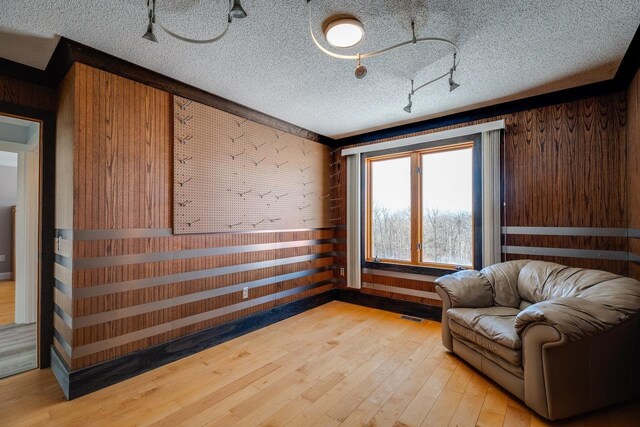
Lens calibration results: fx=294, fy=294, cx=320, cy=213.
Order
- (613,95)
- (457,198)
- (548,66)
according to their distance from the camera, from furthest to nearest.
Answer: (457,198), (613,95), (548,66)

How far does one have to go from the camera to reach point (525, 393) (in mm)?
→ 1932

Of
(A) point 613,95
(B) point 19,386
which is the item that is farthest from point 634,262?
(B) point 19,386

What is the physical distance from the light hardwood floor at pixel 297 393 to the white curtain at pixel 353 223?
1410 mm

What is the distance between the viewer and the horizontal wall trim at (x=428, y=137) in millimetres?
3222

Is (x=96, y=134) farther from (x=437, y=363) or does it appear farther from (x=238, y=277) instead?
(x=437, y=363)

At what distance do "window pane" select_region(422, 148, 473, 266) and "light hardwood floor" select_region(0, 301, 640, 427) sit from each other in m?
1.22

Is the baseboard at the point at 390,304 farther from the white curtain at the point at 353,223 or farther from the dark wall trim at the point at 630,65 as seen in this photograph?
the dark wall trim at the point at 630,65

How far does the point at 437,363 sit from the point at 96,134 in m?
3.35

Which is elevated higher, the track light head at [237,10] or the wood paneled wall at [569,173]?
the track light head at [237,10]

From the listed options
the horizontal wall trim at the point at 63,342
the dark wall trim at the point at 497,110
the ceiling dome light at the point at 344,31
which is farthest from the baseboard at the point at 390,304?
the horizontal wall trim at the point at 63,342

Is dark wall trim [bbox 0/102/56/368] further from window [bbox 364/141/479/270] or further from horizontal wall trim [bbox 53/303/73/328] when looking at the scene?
window [bbox 364/141/479/270]

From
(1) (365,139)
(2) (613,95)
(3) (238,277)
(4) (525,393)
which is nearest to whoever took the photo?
(4) (525,393)

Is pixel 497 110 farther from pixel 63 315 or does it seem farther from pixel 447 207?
pixel 63 315

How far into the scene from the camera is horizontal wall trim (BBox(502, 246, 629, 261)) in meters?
2.66
